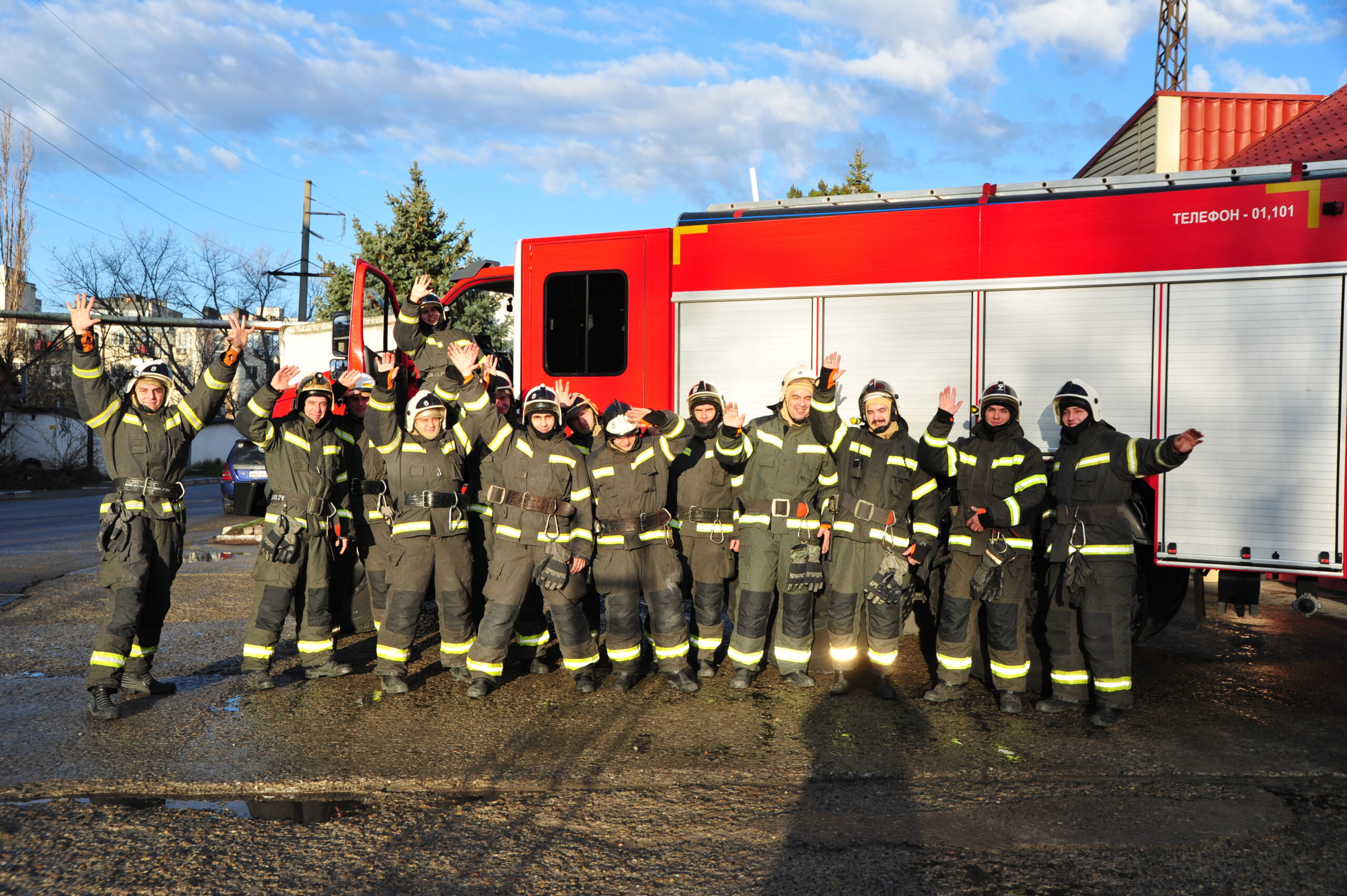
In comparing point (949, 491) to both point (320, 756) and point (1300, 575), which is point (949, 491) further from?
point (320, 756)

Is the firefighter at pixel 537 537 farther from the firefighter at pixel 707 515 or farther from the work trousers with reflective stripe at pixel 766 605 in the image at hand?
the work trousers with reflective stripe at pixel 766 605

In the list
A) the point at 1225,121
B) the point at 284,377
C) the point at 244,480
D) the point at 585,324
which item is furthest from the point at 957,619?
the point at 244,480

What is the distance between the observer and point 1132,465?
15.7 feet

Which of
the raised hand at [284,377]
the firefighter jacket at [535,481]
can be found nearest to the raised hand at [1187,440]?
the firefighter jacket at [535,481]

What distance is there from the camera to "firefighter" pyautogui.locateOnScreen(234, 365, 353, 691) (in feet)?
17.5

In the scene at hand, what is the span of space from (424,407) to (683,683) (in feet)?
7.20

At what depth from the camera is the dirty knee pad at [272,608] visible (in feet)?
17.7

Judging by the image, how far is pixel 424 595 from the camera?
5.37 m

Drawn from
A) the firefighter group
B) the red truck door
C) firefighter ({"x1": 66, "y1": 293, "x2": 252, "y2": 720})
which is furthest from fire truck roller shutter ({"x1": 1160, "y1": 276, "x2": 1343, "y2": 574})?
firefighter ({"x1": 66, "y1": 293, "x2": 252, "y2": 720})

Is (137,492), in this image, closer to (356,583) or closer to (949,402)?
(356,583)

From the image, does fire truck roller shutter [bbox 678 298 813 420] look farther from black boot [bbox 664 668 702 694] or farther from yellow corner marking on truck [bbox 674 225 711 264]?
black boot [bbox 664 668 702 694]

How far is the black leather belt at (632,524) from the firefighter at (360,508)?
52.8 inches

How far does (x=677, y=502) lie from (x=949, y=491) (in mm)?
1646

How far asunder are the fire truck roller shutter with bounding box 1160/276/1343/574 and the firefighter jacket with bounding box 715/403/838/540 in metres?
1.99
